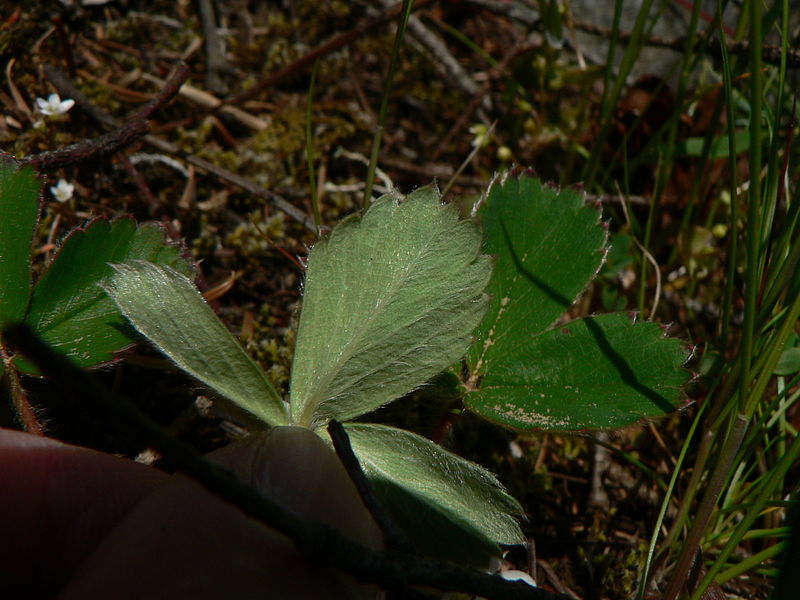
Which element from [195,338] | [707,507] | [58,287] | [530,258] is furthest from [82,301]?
[707,507]

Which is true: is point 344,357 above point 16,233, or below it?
below

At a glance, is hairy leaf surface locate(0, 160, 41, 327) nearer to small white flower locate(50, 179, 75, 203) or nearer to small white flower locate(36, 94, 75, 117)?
small white flower locate(50, 179, 75, 203)

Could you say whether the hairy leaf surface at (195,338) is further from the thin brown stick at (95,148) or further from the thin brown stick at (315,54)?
the thin brown stick at (315,54)

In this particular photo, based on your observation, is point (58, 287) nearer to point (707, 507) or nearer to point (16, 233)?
point (16, 233)

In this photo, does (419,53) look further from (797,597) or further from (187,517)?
(797,597)

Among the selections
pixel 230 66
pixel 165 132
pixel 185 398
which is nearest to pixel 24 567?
pixel 185 398

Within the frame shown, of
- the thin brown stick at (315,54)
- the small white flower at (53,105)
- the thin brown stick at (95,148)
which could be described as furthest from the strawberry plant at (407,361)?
the thin brown stick at (315,54)

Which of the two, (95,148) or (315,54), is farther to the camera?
(315,54)

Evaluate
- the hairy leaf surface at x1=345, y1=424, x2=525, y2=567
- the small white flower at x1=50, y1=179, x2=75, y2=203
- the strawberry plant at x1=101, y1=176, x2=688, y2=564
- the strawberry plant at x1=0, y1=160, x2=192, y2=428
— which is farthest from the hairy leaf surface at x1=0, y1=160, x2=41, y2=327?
the hairy leaf surface at x1=345, y1=424, x2=525, y2=567
